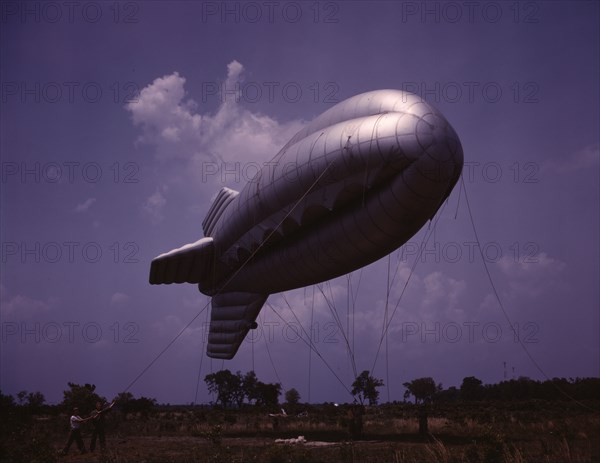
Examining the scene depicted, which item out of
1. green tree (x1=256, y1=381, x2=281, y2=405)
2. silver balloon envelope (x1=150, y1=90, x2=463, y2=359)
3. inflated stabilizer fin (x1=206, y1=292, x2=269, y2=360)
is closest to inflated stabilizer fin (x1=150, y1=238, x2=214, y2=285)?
silver balloon envelope (x1=150, y1=90, x2=463, y2=359)

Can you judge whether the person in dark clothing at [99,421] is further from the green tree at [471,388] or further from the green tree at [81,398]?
the green tree at [471,388]

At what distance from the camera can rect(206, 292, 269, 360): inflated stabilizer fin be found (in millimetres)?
25562

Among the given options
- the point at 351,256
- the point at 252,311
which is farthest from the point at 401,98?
the point at 252,311

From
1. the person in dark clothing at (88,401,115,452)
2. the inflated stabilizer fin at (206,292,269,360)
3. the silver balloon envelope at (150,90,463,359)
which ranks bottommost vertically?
the person in dark clothing at (88,401,115,452)

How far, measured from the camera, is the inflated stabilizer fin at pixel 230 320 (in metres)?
25.6

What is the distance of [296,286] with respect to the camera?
23078 millimetres

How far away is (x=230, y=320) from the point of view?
86.8 feet

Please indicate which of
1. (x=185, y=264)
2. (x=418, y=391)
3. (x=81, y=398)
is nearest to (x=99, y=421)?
(x=185, y=264)

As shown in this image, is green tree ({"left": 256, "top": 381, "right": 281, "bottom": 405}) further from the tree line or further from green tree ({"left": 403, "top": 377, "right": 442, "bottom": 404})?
green tree ({"left": 403, "top": 377, "right": 442, "bottom": 404})

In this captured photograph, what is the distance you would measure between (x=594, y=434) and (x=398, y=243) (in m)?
13.2

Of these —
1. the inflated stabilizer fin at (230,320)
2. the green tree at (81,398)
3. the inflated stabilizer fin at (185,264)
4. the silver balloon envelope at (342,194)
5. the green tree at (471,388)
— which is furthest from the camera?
the green tree at (471,388)

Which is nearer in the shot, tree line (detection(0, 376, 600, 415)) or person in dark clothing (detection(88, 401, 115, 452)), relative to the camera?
person in dark clothing (detection(88, 401, 115, 452))

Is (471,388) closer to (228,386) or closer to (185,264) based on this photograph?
(228,386)

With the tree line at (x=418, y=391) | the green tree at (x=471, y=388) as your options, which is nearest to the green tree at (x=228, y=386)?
the tree line at (x=418, y=391)
